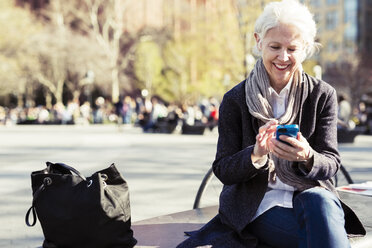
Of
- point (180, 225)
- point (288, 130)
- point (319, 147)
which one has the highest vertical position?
point (288, 130)

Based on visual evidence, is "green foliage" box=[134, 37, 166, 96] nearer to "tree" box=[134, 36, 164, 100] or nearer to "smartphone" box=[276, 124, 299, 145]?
"tree" box=[134, 36, 164, 100]

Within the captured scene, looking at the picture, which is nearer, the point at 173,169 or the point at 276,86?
the point at 276,86

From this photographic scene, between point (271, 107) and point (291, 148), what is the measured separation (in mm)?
408

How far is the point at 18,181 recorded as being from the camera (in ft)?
26.3

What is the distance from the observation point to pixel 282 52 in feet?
8.36

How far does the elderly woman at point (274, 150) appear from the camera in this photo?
242cm

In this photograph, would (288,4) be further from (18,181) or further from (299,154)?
(18,181)

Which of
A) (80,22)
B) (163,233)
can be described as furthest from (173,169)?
(80,22)

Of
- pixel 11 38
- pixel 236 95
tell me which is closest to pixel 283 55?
pixel 236 95

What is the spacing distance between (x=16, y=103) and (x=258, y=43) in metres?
54.0

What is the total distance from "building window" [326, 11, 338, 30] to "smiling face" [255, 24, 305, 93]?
A: 59.0 metres

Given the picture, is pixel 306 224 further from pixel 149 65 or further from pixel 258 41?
pixel 149 65

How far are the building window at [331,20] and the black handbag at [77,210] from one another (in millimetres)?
59548

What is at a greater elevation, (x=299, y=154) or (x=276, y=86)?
(x=276, y=86)
